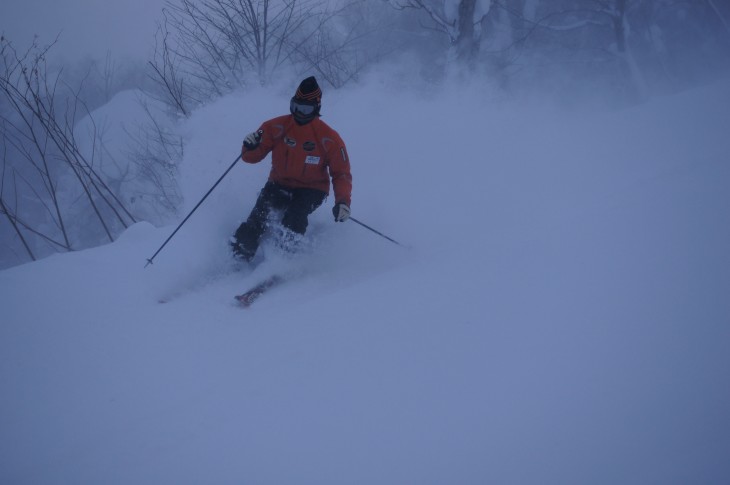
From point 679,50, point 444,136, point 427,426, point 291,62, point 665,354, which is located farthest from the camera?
point 679,50

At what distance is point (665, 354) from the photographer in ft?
5.44

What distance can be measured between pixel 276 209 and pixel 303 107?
2.85ft

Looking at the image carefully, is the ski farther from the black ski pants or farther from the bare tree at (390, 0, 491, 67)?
the bare tree at (390, 0, 491, 67)

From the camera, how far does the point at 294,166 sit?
3.01 m

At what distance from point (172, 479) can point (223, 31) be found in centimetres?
733

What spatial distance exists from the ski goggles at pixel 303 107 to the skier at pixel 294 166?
23 millimetres

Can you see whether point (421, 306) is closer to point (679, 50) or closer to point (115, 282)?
point (115, 282)

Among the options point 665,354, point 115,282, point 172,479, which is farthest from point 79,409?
point 665,354

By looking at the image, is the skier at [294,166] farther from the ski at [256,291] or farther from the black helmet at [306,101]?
the ski at [256,291]

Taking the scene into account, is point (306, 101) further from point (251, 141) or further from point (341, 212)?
point (341, 212)

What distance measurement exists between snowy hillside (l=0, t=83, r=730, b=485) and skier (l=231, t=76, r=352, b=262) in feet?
0.90

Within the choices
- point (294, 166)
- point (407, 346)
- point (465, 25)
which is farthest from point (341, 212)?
point (465, 25)

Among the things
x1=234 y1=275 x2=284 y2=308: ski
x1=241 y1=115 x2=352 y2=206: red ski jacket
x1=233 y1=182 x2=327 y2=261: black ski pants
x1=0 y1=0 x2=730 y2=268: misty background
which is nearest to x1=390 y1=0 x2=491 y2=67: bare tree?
x1=0 y1=0 x2=730 y2=268: misty background

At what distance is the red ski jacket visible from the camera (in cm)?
292
